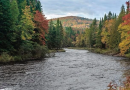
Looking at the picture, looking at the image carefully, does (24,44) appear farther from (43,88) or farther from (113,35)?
(113,35)

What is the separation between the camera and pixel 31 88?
13.4 metres

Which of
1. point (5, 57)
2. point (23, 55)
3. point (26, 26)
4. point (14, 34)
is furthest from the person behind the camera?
point (26, 26)

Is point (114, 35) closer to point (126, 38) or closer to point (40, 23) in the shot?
point (126, 38)

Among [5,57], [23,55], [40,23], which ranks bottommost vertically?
[23,55]

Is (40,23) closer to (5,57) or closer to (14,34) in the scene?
(14,34)

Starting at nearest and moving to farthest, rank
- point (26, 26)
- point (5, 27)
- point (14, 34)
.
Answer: point (5, 27), point (14, 34), point (26, 26)

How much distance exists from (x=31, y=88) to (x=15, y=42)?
2062cm

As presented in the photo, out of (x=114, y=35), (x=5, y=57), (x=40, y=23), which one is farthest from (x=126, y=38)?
(x=5, y=57)

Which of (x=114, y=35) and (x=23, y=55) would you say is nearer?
(x=23, y=55)

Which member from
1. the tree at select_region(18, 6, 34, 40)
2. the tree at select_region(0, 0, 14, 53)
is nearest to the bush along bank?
the tree at select_region(0, 0, 14, 53)

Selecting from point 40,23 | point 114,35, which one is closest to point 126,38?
point 40,23

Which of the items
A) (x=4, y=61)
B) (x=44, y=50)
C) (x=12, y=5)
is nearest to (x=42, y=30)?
(x=44, y=50)

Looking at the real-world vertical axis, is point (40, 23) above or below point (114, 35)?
above

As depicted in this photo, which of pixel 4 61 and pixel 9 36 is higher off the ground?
pixel 9 36
